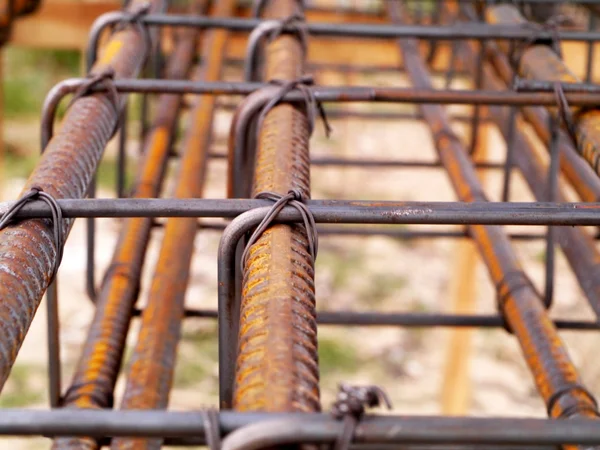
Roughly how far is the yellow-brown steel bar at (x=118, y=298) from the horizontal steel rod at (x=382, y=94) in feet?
2.29

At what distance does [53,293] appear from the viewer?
2525mm

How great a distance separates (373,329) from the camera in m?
11.6

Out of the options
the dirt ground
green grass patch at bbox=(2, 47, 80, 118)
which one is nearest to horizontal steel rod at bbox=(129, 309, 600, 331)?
the dirt ground

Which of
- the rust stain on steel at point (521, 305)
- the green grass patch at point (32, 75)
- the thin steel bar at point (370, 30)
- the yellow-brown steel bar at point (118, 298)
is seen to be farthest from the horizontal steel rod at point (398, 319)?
the green grass patch at point (32, 75)

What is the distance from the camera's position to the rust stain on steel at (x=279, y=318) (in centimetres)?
153

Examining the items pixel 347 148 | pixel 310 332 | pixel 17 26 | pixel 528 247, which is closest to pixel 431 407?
pixel 528 247

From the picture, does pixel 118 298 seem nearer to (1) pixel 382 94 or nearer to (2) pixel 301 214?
(1) pixel 382 94

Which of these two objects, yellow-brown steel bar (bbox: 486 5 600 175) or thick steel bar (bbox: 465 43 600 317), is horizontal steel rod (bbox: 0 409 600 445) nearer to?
yellow-brown steel bar (bbox: 486 5 600 175)

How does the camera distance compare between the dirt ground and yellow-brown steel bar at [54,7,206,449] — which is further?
the dirt ground

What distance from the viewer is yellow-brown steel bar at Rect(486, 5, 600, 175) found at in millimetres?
2543

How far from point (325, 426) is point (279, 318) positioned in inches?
14.1

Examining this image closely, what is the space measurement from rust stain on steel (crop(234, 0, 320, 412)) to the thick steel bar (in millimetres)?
1179

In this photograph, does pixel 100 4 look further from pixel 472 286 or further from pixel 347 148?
pixel 347 148

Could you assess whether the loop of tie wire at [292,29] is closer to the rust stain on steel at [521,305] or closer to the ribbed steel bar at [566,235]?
the rust stain on steel at [521,305]
